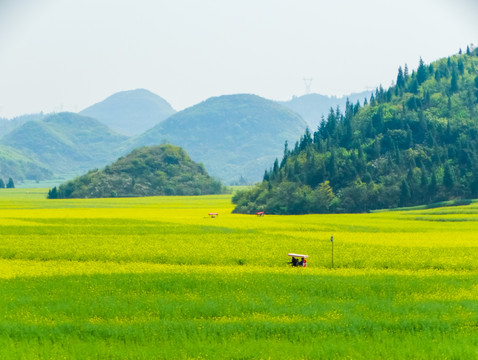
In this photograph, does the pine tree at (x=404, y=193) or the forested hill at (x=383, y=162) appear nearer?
the pine tree at (x=404, y=193)

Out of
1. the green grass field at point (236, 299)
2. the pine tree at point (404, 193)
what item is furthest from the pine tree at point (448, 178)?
the green grass field at point (236, 299)

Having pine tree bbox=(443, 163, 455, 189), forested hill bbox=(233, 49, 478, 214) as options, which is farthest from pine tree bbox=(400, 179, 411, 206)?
pine tree bbox=(443, 163, 455, 189)

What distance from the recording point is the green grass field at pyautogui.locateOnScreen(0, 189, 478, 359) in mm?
26469

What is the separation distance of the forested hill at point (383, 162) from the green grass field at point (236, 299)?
7341cm

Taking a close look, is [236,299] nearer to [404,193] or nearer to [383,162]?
[404,193]

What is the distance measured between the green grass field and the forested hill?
7341cm

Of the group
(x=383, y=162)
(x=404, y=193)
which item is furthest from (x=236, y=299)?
(x=383, y=162)

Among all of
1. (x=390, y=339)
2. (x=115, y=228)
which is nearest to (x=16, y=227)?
(x=115, y=228)

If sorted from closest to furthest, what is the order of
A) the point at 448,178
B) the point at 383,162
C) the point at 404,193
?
the point at 404,193 < the point at 448,178 < the point at 383,162

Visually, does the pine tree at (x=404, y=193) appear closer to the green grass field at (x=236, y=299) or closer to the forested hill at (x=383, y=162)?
A: the forested hill at (x=383, y=162)

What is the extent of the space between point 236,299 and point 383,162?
123m

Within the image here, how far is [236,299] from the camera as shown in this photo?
113 feet

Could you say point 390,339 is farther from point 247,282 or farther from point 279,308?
point 247,282

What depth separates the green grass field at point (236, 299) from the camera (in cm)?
2647
